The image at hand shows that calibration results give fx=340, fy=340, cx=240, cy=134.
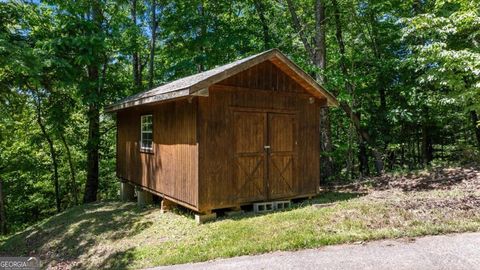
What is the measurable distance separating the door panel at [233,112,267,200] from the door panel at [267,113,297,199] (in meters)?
0.20

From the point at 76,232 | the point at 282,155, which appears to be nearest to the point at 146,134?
the point at 76,232

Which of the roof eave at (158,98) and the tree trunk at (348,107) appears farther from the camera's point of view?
the tree trunk at (348,107)

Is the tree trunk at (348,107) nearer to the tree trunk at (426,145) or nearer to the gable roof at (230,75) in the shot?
the tree trunk at (426,145)

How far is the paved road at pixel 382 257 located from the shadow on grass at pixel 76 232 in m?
3.03

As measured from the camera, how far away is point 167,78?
16641mm

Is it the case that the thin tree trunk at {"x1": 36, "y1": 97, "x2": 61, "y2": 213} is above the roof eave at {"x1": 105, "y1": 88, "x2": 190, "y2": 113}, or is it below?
below

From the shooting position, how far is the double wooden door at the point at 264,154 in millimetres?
7449

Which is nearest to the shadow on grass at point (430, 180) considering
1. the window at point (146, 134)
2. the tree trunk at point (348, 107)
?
the tree trunk at point (348, 107)

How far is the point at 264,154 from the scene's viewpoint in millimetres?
7797

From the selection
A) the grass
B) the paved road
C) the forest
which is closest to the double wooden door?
the grass

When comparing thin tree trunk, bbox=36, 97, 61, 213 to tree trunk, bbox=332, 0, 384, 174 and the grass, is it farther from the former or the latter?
tree trunk, bbox=332, 0, 384, 174

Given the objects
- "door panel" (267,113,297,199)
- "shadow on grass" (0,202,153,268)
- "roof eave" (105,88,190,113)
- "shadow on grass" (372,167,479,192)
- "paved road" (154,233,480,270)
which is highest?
"roof eave" (105,88,190,113)

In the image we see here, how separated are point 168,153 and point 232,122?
1.85 metres

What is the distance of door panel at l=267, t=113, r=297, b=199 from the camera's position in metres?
7.91
